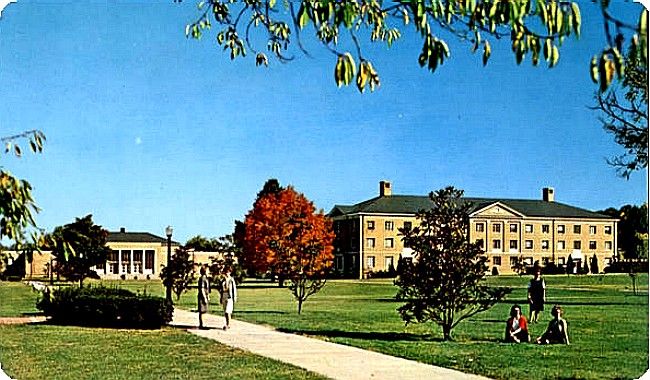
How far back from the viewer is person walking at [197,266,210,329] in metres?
11.4

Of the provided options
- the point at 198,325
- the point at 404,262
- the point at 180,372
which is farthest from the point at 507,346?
the point at 198,325

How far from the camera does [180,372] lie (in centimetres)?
856

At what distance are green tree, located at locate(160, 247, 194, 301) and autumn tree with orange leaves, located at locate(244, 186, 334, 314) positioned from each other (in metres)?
0.61

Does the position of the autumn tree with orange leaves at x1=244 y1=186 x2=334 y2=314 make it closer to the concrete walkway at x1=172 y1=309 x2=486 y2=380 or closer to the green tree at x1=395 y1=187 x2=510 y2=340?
the concrete walkway at x1=172 y1=309 x2=486 y2=380

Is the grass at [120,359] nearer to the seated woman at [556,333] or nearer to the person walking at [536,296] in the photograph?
the seated woman at [556,333]

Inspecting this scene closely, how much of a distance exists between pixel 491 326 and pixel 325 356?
2062 millimetres

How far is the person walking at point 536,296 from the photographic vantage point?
9.58 meters

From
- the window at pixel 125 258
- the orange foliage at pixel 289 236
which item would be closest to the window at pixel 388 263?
the orange foliage at pixel 289 236

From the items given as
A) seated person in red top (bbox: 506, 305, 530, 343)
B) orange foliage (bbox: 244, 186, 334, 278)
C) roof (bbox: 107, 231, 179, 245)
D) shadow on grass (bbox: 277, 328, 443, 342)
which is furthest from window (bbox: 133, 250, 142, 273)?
seated person in red top (bbox: 506, 305, 530, 343)

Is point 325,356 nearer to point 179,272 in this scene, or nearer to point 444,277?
point 179,272

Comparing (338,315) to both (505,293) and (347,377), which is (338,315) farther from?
(347,377)

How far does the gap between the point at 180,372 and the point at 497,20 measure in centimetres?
469

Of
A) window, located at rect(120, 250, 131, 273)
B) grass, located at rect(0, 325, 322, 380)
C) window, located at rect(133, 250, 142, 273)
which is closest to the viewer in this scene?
grass, located at rect(0, 325, 322, 380)

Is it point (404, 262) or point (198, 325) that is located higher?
point (404, 262)
